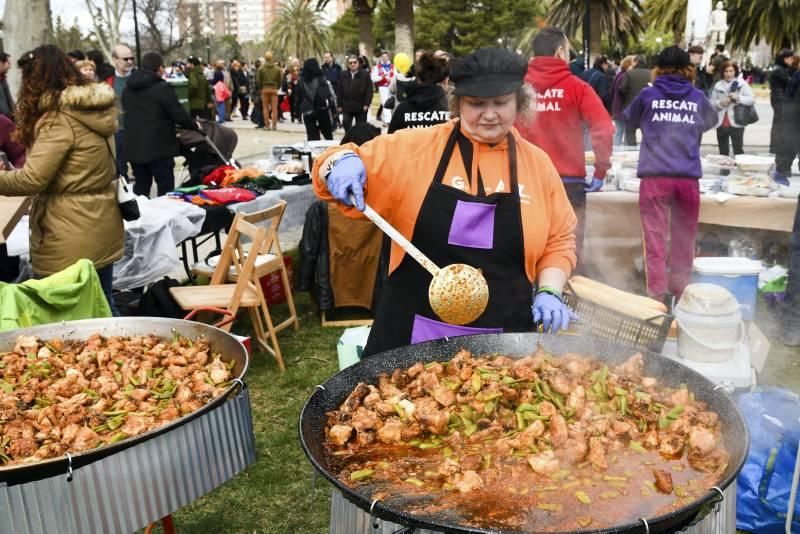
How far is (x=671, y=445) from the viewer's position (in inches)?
79.7

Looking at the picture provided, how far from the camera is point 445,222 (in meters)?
2.65

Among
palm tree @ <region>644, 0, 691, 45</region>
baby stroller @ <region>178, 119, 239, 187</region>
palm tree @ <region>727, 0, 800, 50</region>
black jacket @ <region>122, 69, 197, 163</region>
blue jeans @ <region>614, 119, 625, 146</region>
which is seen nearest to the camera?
black jacket @ <region>122, 69, 197, 163</region>

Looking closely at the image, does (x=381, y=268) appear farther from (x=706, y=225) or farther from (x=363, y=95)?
(x=363, y=95)

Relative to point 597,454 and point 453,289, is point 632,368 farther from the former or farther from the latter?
point 453,289

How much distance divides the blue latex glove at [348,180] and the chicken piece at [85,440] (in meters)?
1.13

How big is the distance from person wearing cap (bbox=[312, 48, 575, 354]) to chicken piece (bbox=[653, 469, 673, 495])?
772 mm

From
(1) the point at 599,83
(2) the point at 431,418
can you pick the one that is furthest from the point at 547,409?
(1) the point at 599,83

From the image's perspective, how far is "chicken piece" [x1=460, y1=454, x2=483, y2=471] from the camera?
1.92 metres

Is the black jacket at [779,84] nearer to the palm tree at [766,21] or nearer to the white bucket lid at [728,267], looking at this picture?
the white bucket lid at [728,267]

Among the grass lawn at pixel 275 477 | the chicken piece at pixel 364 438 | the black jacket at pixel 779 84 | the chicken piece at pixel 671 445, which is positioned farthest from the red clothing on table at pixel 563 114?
the black jacket at pixel 779 84

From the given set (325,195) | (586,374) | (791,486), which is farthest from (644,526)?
(791,486)

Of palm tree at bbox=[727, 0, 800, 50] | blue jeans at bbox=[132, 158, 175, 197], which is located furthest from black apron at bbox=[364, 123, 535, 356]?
palm tree at bbox=[727, 0, 800, 50]

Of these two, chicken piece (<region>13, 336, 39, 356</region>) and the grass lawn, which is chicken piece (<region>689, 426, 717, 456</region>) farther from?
chicken piece (<region>13, 336, 39, 356</region>)

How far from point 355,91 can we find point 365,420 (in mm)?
13452
